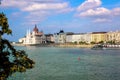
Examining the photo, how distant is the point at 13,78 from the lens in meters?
32.0

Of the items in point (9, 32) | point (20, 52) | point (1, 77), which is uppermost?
point (9, 32)

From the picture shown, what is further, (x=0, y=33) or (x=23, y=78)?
(x=23, y=78)

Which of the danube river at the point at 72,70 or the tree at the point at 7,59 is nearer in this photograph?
the tree at the point at 7,59

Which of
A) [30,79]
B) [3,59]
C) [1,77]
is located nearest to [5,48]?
[3,59]

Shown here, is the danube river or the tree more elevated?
the tree

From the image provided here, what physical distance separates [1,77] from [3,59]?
66 centimetres

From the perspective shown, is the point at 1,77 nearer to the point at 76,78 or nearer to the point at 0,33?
the point at 0,33

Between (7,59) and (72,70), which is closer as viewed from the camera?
(7,59)

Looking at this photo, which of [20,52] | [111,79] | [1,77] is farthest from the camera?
[111,79]

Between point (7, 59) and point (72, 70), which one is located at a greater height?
point (7, 59)

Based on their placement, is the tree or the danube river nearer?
the tree

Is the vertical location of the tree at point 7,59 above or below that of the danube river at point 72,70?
above

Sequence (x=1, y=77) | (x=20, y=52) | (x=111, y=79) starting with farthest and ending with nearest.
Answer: (x=111, y=79)
(x=20, y=52)
(x=1, y=77)

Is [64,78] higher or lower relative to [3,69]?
lower
